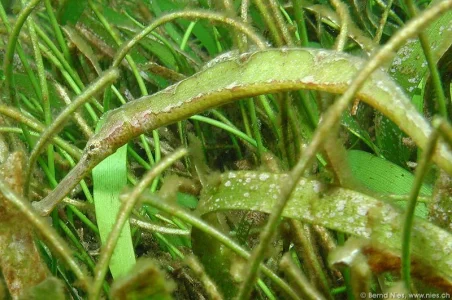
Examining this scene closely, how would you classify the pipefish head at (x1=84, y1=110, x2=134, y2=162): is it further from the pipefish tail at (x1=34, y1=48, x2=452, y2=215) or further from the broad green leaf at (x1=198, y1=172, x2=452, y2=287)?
the broad green leaf at (x1=198, y1=172, x2=452, y2=287)

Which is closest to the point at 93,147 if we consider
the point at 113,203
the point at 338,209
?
the point at 113,203

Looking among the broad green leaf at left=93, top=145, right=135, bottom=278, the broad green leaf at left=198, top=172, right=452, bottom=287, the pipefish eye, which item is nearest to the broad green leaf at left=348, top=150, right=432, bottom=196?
the broad green leaf at left=198, top=172, right=452, bottom=287

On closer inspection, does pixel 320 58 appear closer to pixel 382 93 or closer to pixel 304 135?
pixel 382 93

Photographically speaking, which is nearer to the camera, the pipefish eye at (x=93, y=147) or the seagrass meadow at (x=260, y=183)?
the seagrass meadow at (x=260, y=183)

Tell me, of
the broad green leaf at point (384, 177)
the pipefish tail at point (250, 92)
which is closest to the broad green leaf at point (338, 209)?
the pipefish tail at point (250, 92)

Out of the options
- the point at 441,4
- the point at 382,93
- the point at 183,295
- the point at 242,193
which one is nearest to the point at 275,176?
the point at 242,193

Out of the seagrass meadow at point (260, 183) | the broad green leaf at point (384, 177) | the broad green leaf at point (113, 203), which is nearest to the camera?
the seagrass meadow at point (260, 183)

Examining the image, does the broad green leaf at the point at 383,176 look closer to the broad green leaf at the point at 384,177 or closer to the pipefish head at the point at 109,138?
the broad green leaf at the point at 384,177

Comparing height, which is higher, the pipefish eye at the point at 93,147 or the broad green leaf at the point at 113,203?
the pipefish eye at the point at 93,147
